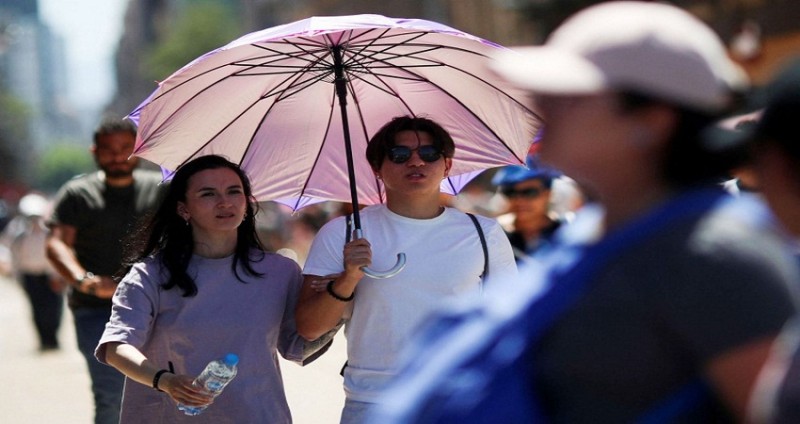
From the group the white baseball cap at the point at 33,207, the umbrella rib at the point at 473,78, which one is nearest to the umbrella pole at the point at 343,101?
the umbrella rib at the point at 473,78

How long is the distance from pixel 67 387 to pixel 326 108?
7762 mm

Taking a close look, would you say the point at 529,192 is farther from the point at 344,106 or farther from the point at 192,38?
the point at 192,38

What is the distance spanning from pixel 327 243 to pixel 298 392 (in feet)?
20.4

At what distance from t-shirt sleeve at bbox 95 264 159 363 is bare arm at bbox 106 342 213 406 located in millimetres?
32

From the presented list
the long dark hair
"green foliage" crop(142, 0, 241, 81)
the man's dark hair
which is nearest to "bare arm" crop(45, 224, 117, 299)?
the man's dark hair

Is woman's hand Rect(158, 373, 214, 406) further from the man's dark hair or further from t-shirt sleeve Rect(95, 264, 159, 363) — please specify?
the man's dark hair

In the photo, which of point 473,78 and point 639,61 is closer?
point 639,61

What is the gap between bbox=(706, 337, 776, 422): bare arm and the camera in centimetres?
193

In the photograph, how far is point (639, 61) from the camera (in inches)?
81.5

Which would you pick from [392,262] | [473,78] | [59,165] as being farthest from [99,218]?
[59,165]

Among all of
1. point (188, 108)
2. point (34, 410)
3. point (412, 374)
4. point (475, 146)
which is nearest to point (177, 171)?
point (188, 108)

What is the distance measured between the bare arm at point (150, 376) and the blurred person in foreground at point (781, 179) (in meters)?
2.34

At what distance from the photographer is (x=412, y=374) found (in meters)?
2.22

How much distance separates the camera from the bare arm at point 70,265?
21.9 ft
